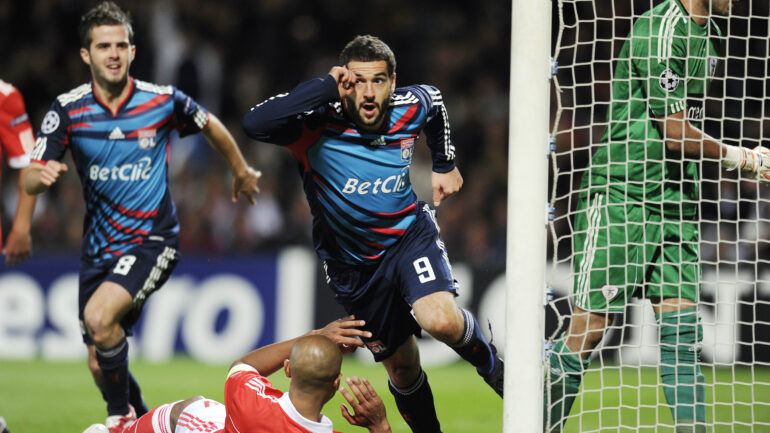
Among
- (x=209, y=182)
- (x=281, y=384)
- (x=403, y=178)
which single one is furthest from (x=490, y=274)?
(x=403, y=178)

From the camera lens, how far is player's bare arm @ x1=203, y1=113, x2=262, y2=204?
5.70m

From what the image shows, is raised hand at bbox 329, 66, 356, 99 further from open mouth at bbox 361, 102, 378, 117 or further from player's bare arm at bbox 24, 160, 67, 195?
player's bare arm at bbox 24, 160, 67, 195

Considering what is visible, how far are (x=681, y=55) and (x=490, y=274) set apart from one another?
16.4ft

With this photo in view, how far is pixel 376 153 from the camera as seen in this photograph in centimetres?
469

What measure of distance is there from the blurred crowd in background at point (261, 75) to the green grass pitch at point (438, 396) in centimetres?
187

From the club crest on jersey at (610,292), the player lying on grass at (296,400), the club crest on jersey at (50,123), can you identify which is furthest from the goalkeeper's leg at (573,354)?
the club crest on jersey at (50,123)

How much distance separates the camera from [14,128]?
5680mm

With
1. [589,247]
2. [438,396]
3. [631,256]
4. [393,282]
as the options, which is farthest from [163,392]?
[631,256]

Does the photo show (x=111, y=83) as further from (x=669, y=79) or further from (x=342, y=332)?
(x=669, y=79)

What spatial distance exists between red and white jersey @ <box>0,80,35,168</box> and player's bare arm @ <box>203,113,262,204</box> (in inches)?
41.2

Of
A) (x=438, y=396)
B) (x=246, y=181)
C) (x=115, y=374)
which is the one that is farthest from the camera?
(x=438, y=396)

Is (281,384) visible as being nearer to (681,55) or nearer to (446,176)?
(446,176)

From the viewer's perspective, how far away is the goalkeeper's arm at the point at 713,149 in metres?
4.59

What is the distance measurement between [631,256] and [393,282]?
1.19 metres
